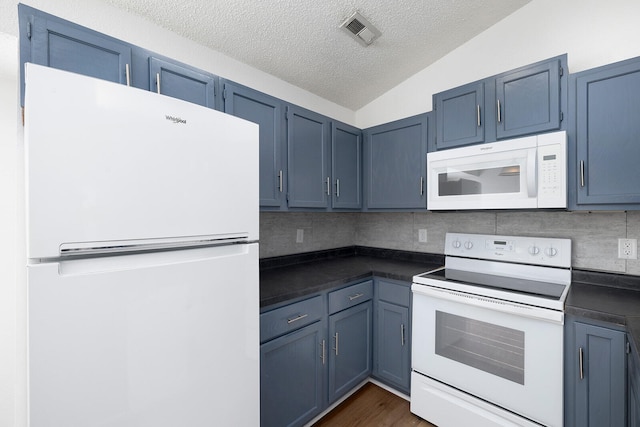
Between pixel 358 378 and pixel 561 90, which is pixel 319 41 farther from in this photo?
pixel 358 378

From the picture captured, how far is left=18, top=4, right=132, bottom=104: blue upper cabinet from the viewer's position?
1010 millimetres

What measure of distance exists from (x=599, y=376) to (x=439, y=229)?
1.31 metres

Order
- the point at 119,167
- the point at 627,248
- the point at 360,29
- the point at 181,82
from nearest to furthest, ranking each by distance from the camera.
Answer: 1. the point at 119,167
2. the point at 181,82
3. the point at 627,248
4. the point at 360,29

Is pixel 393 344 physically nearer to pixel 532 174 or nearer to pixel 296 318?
pixel 296 318

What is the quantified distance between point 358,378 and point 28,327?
195cm

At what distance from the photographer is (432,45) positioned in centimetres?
219

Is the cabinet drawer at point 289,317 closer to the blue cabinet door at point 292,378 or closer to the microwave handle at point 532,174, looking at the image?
the blue cabinet door at point 292,378

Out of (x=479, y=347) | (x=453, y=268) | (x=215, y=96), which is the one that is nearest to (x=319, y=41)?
(x=215, y=96)

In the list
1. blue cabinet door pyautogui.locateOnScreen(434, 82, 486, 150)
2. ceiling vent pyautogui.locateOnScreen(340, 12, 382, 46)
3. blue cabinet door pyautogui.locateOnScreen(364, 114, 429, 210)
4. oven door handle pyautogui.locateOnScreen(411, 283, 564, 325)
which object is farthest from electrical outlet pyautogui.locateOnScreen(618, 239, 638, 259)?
ceiling vent pyautogui.locateOnScreen(340, 12, 382, 46)

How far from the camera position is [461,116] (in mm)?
1935

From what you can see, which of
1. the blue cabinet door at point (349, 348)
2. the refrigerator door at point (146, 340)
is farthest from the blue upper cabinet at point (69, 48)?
the blue cabinet door at point (349, 348)

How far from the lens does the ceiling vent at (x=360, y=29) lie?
5.84 feet

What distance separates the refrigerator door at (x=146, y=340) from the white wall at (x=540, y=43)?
2217mm

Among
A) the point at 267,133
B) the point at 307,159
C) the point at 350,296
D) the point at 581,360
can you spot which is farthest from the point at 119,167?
the point at 581,360
